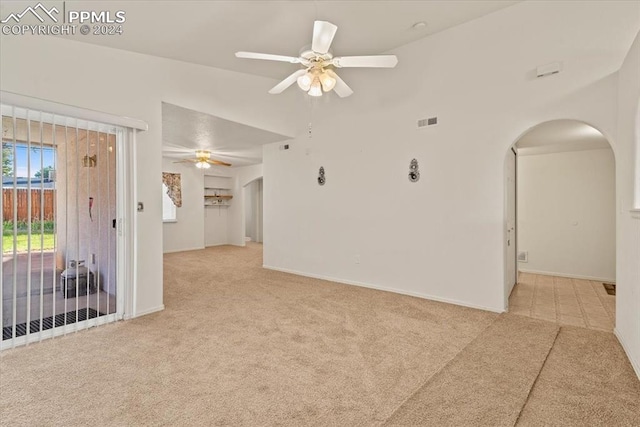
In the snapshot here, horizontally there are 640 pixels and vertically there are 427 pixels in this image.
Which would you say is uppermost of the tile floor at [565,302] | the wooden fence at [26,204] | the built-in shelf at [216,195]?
the built-in shelf at [216,195]

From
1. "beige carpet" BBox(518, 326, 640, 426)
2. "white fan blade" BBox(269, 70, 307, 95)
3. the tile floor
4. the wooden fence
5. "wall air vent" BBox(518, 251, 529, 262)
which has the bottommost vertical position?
"beige carpet" BBox(518, 326, 640, 426)

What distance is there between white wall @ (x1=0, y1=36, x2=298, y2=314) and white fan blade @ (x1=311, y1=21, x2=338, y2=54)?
2320mm

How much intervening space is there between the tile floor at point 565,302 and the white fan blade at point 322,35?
3663 millimetres

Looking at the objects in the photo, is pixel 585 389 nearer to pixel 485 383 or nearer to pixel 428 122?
pixel 485 383

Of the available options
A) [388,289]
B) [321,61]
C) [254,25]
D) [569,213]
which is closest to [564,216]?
[569,213]

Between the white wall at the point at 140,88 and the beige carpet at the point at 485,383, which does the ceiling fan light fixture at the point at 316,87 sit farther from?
the beige carpet at the point at 485,383

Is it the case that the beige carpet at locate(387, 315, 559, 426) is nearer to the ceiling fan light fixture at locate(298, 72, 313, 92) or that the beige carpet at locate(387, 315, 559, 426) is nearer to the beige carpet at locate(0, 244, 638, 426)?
the beige carpet at locate(0, 244, 638, 426)

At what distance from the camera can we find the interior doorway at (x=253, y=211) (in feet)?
37.6

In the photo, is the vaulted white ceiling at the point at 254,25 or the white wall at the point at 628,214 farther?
the vaulted white ceiling at the point at 254,25

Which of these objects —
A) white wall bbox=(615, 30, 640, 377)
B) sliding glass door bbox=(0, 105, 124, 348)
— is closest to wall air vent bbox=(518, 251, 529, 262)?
white wall bbox=(615, 30, 640, 377)

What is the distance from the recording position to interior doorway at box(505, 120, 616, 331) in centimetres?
475

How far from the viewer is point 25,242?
2.86 m

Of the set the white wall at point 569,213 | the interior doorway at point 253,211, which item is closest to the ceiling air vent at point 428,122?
the white wall at point 569,213

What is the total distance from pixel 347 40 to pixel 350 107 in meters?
1.24
